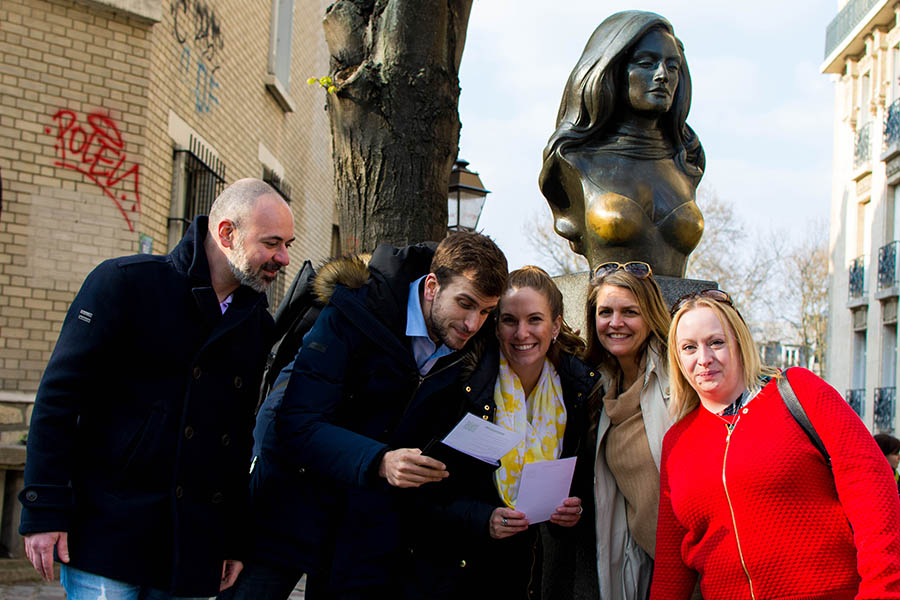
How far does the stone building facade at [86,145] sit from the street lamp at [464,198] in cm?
329

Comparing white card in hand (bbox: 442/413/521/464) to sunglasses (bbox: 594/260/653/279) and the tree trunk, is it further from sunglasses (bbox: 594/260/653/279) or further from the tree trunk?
the tree trunk

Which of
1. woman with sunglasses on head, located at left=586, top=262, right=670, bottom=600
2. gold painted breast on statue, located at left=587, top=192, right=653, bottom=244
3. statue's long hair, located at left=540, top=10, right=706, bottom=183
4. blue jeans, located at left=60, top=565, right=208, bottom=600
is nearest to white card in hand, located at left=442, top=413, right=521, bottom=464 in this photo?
woman with sunglasses on head, located at left=586, top=262, right=670, bottom=600

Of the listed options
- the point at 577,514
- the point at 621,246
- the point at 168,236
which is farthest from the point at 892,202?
the point at 577,514

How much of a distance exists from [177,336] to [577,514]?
5.08 feet

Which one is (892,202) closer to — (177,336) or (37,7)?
(37,7)

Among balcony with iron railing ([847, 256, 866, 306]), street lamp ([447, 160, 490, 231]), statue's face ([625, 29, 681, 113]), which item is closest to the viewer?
statue's face ([625, 29, 681, 113])

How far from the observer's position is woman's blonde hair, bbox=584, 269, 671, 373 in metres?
3.36

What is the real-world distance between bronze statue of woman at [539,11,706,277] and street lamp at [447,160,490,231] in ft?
17.6

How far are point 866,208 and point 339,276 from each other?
79.2 feet

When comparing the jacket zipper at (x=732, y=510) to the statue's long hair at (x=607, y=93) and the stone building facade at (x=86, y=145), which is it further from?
the stone building facade at (x=86, y=145)

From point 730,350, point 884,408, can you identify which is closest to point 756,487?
point 730,350

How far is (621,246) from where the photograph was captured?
4.78 m

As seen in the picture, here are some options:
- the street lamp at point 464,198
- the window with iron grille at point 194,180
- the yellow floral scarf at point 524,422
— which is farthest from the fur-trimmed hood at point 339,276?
the window with iron grille at point 194,180

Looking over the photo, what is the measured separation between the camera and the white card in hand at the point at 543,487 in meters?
3.00
